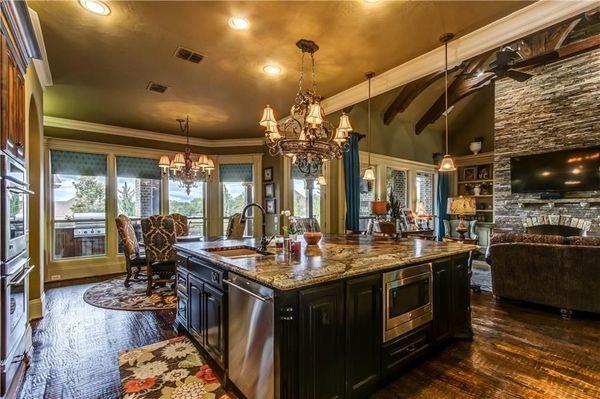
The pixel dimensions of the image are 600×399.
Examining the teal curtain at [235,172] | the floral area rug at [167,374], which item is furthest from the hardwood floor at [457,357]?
the teal curtain at [235,172]

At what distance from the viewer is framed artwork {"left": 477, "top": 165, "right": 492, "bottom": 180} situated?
8.83 metres

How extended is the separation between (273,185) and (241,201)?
108cm

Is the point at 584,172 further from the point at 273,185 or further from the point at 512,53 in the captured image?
the point at 273,185

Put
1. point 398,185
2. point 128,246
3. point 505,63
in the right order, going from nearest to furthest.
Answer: point 505,63 < point 128,246 < point 398,185

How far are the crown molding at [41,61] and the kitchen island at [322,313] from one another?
231 cm

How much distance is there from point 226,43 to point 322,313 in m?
2.69

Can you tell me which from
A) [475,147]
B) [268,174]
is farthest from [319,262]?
[475,147]

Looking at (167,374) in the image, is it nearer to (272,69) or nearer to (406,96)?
(272,69)

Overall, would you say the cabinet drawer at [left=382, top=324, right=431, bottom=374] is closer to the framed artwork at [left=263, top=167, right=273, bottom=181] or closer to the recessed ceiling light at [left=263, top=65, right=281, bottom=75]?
the recessed ceiling light at [left=263, top=65, right=281, bottom=75]

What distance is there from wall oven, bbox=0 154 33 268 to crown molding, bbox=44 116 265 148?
3.84 metres

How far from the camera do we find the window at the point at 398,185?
778 cm

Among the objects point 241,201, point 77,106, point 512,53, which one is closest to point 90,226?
point 77,106

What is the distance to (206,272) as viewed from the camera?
2.35 m

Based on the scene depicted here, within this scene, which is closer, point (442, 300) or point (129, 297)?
point (442, 300)
